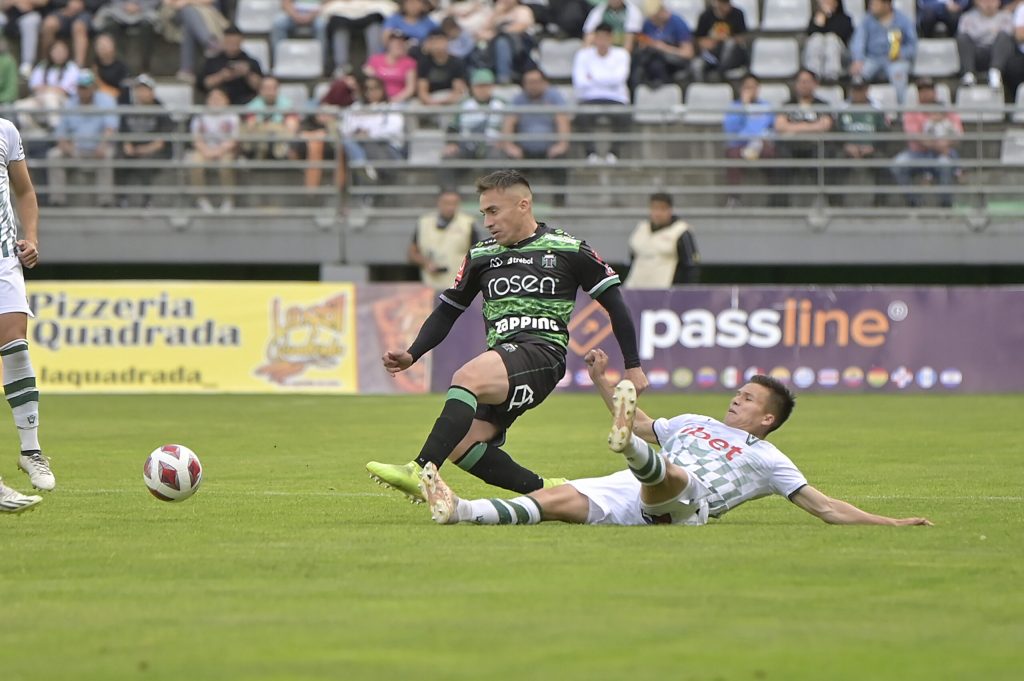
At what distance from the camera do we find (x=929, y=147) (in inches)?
929

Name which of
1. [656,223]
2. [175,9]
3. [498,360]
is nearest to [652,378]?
[656,223]

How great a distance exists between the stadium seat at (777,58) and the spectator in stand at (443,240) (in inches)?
240

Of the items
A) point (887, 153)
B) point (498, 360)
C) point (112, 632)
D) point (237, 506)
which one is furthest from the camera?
point (887, 153)

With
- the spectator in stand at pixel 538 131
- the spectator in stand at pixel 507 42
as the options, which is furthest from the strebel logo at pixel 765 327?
the spectator in stand at pixel 507 42

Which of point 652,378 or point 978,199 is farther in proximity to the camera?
point 978,199

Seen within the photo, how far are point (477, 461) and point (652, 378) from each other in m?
12.4

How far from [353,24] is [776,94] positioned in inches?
262

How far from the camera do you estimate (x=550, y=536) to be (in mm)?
8375

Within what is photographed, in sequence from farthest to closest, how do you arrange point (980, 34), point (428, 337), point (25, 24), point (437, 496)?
point (25, 24)
point (980, 34)
point (428, 337)
point (437, 496)

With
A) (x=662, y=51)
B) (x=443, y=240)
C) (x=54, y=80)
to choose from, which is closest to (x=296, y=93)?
(x=54, y=80)

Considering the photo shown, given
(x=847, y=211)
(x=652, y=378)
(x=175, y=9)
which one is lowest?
(x=652, y=378)

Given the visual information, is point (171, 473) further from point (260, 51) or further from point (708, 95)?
point (260, 51)

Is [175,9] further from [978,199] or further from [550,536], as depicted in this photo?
[550,536]

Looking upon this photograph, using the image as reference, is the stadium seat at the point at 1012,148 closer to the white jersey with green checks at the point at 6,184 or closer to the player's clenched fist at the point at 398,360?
the player's clenched fist at the point at 398,360
